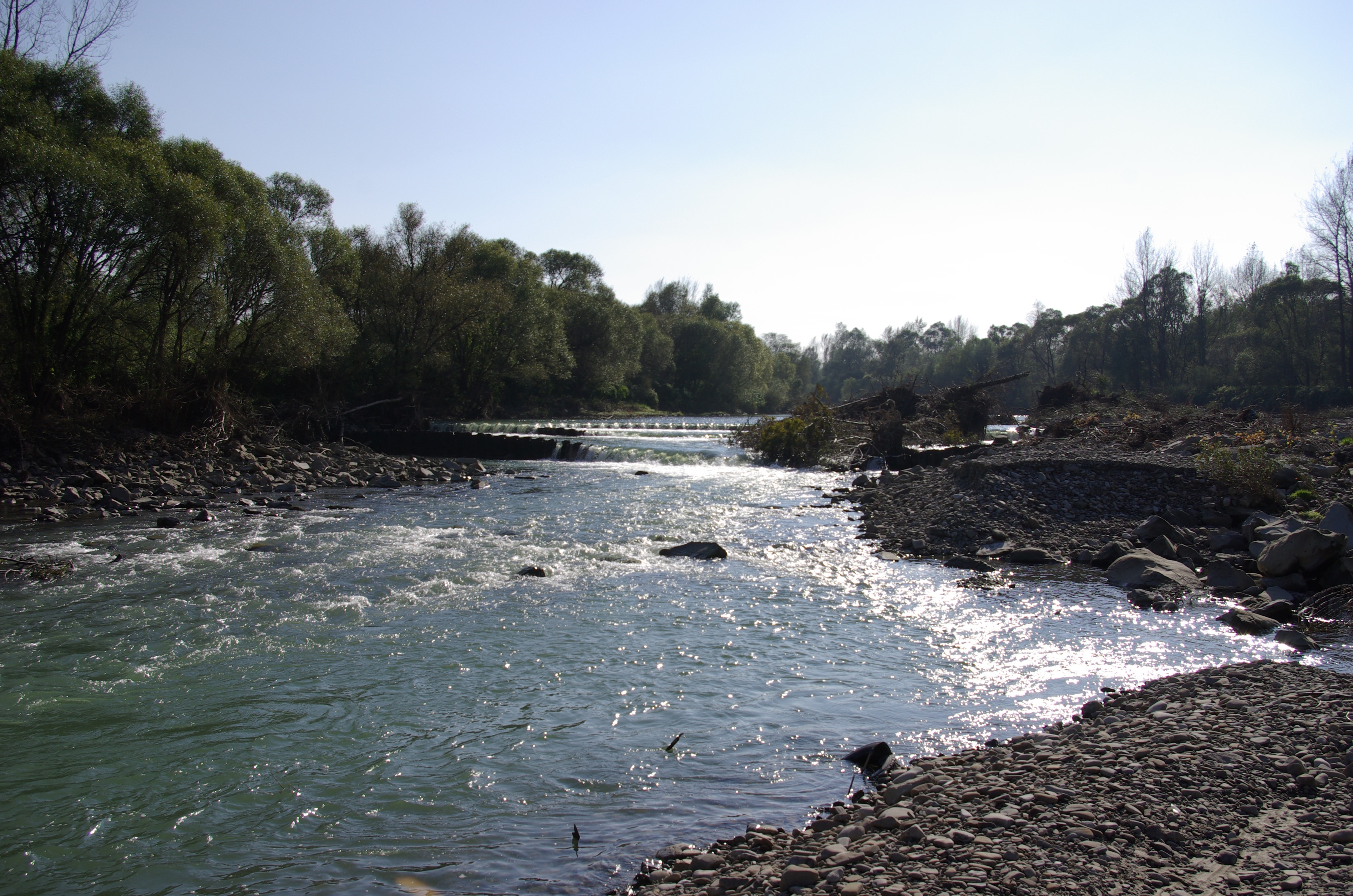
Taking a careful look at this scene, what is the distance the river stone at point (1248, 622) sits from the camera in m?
8.23

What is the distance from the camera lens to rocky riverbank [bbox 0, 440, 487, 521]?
16297mm

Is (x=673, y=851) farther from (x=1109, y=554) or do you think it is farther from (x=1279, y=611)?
Result: (x=1109, y=554)

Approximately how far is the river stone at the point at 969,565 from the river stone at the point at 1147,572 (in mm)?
1665

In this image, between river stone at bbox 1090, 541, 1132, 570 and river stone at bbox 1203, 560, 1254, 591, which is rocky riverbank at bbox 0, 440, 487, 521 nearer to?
river stone at bbox 1090, 541, 1132, 570

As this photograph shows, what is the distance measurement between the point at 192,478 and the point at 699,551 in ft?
50.4

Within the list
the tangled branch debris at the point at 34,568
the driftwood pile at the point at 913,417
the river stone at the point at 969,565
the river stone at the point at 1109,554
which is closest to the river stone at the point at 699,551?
the river stone at the point at 969,565

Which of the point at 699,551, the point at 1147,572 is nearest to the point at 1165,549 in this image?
the point at 1147,572

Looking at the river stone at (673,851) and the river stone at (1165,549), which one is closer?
the river stone at (673,851)

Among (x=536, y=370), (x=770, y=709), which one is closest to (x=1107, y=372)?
(x=536, y=370)

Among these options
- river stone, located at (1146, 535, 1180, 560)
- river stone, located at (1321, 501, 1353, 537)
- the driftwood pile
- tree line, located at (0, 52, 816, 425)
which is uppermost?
tree line, located at (0, 52, 816, 425)

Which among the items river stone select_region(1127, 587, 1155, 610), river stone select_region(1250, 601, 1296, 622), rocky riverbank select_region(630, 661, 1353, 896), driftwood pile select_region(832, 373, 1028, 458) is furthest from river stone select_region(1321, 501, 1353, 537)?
driftwood pile select_region(832, 373, 1028, 458)

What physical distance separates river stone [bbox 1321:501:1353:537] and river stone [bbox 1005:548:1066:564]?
3.38 meters

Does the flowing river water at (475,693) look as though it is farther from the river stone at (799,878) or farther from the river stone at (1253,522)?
the river stone at (1253,522)

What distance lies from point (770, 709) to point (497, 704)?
7.84 feet
